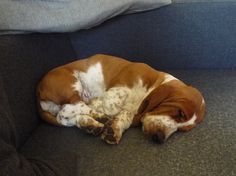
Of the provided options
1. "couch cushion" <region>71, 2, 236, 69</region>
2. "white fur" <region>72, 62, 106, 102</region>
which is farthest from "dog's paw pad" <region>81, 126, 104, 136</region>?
"couch cushion" <region>71, 2, 236, 69</region>

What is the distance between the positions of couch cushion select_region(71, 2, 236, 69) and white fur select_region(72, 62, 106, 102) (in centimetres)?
26

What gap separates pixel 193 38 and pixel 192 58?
113mm

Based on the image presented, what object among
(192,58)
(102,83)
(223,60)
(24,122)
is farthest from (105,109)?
(223,60)

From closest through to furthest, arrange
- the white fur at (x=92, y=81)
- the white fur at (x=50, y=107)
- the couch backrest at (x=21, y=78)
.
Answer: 1. the couch backrest at (x=21, y=78)
2. the white fur at (x=50, y=107)
3. the white fur at (x=92, y=81)

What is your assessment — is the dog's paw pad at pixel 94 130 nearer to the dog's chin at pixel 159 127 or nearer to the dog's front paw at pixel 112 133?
the dog's front paw at pixel 112 133

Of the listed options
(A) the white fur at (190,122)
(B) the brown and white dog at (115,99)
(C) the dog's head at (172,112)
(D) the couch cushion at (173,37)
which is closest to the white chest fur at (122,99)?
(B) the brown and white dog at (115,99)

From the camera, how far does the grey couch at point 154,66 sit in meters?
1.23

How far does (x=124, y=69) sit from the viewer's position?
1.77m

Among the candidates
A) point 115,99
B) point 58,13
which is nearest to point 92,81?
point 115,99

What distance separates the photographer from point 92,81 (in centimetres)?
179

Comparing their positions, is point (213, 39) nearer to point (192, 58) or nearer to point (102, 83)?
point (192, 58)

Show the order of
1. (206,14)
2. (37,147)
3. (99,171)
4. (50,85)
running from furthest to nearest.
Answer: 1. (206,14)
2. (50,85)
3. (37,147)
4. (99,171)

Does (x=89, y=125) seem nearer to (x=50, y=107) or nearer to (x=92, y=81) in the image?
(x=50, y=107)

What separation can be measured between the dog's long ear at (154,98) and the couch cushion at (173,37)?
0.47 meters
